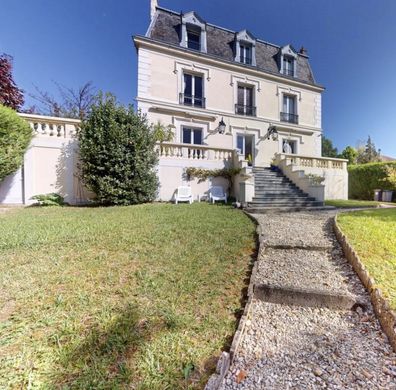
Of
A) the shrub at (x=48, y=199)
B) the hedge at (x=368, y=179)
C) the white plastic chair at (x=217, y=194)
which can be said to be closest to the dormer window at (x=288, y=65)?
the hedge at (x=368, y=179)

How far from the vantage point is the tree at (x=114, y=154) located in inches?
274

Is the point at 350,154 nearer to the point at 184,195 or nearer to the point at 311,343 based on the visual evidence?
the point at 184,195

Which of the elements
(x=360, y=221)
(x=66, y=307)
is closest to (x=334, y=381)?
(x=66, y=307)

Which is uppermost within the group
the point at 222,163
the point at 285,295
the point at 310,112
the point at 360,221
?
the point at 310,112

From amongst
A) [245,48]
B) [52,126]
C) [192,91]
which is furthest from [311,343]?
[245,48]

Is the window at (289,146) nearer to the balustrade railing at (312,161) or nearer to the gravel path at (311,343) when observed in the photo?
the balustrade railing at (312,161)

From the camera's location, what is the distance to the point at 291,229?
467 centimetres

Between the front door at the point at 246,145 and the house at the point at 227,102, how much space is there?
0.06 metres

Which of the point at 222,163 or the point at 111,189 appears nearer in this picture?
the point at 111,189

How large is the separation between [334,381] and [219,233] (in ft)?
9.06

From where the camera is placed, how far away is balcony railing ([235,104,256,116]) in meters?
12.7

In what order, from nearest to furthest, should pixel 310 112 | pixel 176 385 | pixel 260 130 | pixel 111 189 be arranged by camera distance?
pixel 176 385 < pixel 111 189 < pixel 260 130 < pixel 310 112

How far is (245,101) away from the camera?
13.0 metres

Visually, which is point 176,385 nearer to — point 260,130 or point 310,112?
point 260,130
